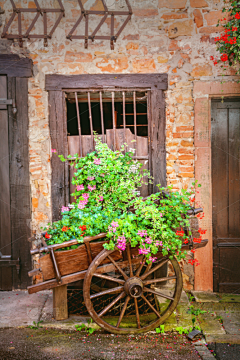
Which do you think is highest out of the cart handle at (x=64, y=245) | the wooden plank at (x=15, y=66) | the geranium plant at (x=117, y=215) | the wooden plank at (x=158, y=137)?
the wooden plank at (x=15, y=66)

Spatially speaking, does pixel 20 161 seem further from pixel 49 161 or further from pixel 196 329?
pixel 196 329

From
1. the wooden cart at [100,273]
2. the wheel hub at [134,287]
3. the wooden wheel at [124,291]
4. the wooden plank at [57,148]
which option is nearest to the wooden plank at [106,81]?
the wooden plank at [57,148]

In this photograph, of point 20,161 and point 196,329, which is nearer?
point 196,329

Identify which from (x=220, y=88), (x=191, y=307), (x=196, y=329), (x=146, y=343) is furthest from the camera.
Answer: (x=220, y=88)

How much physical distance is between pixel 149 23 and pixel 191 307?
389 centimetres

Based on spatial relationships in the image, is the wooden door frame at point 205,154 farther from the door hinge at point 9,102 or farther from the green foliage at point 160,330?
the door hinge at point 9,102

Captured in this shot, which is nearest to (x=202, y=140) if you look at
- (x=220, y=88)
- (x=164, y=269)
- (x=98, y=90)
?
(x=220, y=88)

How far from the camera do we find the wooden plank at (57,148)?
3.90 meters

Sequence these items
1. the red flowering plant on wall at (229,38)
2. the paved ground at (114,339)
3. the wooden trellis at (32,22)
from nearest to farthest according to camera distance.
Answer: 1. the paved ground at (114,339)
2. the red flowering plant on wall at (229,38)
3. the wooden trellis at (32,22)

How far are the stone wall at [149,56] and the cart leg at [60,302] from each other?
1518 mm

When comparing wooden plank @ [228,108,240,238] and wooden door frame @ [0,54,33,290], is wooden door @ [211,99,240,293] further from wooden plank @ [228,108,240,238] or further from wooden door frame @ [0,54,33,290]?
wooden door frame @ [0,54,33,290]

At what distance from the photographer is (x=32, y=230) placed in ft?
13.1

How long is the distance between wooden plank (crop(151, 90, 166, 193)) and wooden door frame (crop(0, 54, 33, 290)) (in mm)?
1819

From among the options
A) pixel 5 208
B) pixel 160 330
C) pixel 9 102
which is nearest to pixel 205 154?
pixel 160 330
